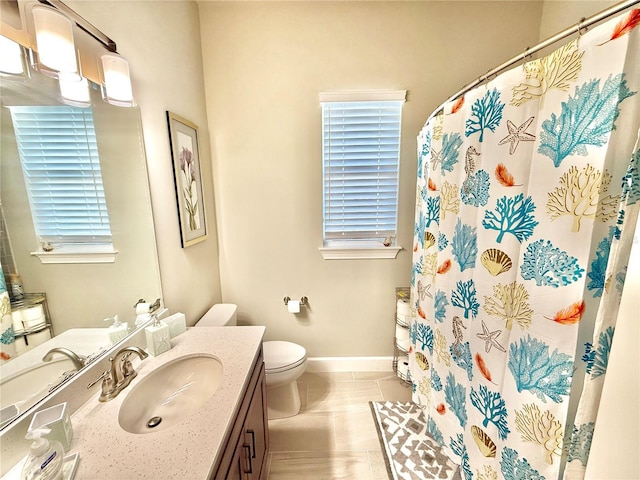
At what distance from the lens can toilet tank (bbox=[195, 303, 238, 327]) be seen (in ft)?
5.40

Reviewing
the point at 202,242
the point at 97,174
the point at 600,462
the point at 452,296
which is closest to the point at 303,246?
the point at 202,242

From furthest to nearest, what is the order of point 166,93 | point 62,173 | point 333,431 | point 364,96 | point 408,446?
point 364,96, point 333,431, point 408,446, point 166,93, point 62,173

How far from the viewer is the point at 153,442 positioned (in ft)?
2.31

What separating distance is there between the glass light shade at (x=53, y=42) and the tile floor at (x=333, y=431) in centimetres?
200

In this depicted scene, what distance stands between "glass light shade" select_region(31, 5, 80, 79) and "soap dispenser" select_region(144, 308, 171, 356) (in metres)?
0.98

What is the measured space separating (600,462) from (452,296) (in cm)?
76

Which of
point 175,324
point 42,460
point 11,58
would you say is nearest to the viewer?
point 42,460

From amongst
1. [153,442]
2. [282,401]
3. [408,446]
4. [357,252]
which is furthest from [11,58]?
[408,446]

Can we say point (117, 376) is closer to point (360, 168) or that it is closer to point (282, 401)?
point (282, 401)

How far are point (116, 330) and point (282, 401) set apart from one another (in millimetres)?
1196

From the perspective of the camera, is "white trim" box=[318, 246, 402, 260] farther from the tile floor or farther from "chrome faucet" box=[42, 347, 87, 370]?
"chrome faucet" box=[42, 347, 87, 370]

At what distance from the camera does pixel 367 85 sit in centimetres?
180

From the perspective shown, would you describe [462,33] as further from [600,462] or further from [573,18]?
[600,462]

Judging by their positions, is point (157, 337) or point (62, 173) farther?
point (157, 337)
